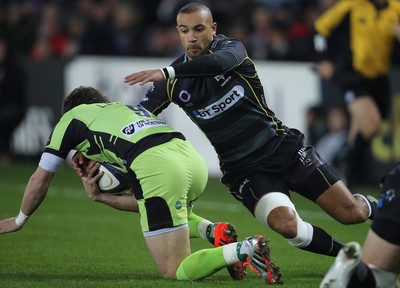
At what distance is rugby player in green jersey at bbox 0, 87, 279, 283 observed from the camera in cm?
699

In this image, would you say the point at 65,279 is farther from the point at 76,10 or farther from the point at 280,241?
the point at 76,10

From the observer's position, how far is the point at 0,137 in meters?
18.2

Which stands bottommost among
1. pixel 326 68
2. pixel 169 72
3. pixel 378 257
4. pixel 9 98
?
pixel 9 98

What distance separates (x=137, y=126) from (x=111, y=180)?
0.60 m

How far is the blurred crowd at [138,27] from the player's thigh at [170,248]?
8806mm

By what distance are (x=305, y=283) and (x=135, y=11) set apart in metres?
12.2

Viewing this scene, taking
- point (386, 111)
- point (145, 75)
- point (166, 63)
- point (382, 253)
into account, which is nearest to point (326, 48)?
point (386, 111)

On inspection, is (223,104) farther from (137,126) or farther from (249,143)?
(137,126)

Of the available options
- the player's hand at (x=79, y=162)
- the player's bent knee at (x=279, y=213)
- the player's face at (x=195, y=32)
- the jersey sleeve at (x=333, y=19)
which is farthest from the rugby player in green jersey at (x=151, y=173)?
the jersey sleeve at (x=333, y=19)

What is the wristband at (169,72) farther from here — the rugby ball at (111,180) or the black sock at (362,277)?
the black sock at (362,277)

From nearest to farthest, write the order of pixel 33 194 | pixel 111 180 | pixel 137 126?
pixel 33 194 → pixel 137 126 → pixel 111 180

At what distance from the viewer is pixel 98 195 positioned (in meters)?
7.77

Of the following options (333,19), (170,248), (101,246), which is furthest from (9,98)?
(170,248)

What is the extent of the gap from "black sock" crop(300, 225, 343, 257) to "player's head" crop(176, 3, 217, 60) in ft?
5.05
